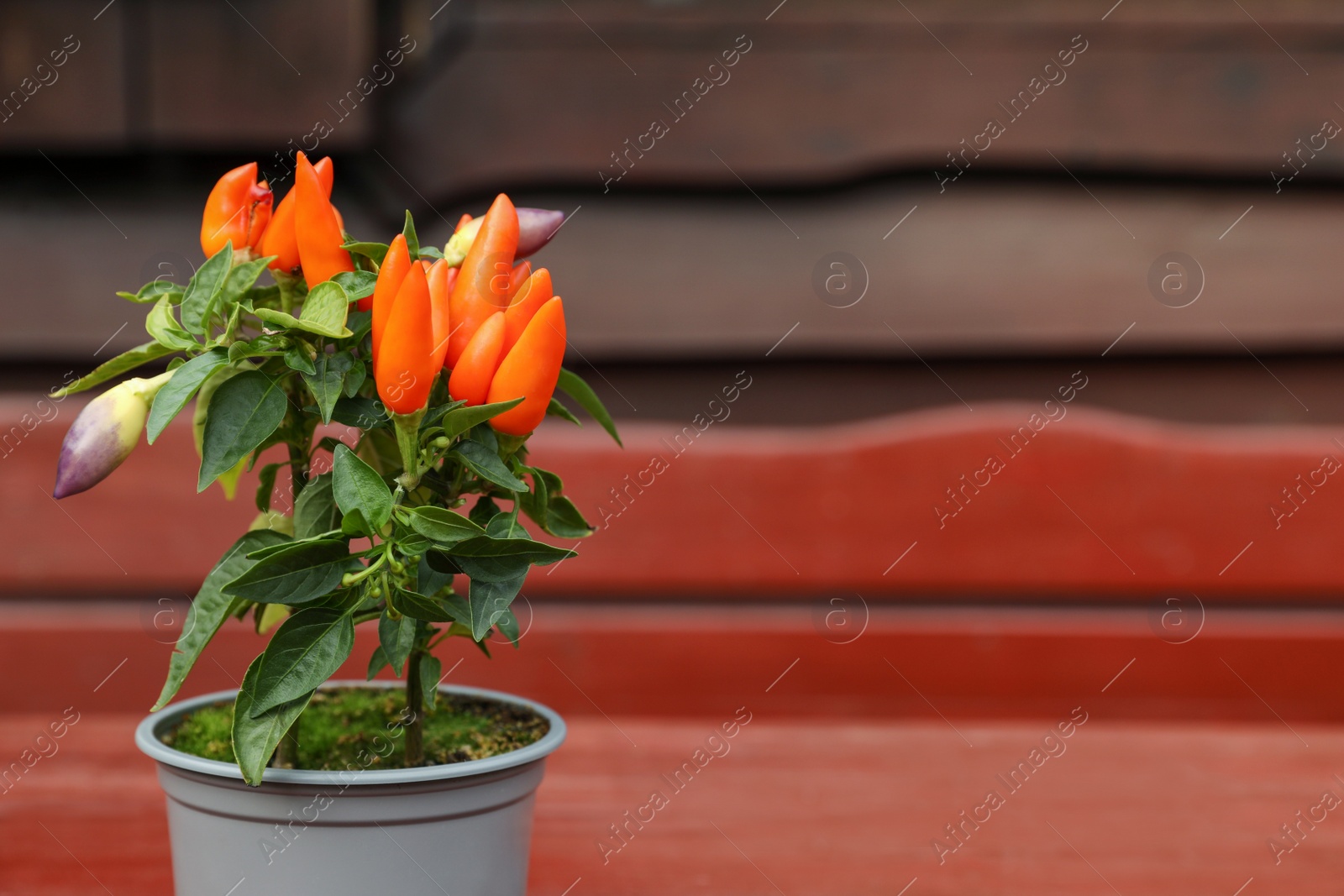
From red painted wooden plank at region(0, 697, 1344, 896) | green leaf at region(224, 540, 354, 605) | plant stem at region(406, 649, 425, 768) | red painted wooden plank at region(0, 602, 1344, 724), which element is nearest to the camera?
green leaf at region(224, 540, 354, 605)

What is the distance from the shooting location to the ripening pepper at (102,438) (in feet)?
1.43

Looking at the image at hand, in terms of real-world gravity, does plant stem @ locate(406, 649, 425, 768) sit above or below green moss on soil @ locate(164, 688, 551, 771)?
above

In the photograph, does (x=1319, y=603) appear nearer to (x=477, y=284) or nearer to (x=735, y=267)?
(x=735, y=267)

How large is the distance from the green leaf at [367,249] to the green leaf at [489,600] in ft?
0.52

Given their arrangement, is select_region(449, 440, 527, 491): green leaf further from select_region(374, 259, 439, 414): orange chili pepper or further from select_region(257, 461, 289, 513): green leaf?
select_region(257, 461, 289, 513): green leaf

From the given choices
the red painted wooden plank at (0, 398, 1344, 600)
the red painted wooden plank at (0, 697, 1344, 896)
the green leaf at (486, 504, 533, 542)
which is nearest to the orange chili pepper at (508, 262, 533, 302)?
the green leaf at (486, 504, 533, 542)

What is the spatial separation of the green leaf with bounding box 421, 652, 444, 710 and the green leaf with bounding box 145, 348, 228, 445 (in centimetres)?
16

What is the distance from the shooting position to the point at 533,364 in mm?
445

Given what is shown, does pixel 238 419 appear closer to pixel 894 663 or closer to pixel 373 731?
pixel 373 731

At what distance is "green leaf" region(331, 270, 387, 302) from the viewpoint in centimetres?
46

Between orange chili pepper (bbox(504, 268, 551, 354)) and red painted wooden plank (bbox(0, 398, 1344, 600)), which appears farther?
red painted wooden plank (bbox(0, 398, 1344, 600))

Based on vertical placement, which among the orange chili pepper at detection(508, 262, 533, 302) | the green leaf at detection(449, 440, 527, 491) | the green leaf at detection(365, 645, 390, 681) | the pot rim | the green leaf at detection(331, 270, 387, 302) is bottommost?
the pot rim

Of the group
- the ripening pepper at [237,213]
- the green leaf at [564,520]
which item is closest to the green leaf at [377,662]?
the green leaf at [564,520]

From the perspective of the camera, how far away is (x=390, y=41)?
4.06ft
